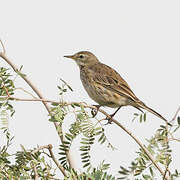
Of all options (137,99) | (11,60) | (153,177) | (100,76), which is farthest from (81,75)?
(153,177)

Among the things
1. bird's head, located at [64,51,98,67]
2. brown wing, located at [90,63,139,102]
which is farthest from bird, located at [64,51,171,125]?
bird's head, located at [64,51,98,67]

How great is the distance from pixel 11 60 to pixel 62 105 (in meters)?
0.64

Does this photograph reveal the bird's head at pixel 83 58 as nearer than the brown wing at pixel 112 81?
No

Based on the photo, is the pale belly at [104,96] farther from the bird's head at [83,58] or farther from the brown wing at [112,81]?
the bird's head at [83,58]

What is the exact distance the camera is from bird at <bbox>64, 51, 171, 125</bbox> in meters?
5.84

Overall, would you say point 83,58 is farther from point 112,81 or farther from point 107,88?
point 107,88

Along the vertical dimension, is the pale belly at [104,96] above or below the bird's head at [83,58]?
below

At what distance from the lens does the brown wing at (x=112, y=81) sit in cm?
593

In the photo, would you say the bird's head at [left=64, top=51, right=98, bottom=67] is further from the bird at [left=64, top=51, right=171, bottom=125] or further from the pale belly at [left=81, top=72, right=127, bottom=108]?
the pale belly at [left=81, top=72, right=127, bottom=108]

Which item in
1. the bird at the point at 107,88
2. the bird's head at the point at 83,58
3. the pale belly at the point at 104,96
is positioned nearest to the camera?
the bird at the point at 107,88

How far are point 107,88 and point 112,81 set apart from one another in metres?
0.21

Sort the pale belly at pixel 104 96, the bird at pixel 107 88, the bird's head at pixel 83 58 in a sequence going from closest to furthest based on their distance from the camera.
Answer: the bird at pixel 107 88, the pale belly at pixel 104 96, the bird's head at pixel 83 58

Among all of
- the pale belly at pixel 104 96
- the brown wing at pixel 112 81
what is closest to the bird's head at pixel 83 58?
the brown wing at pixel 112 81

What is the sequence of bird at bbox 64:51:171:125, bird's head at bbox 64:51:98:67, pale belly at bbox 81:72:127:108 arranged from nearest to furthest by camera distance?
bird at bbox 64:51:171:125
pale belly at bbox 81:72:127:108
bird's head at bbox 64:51:98:67
